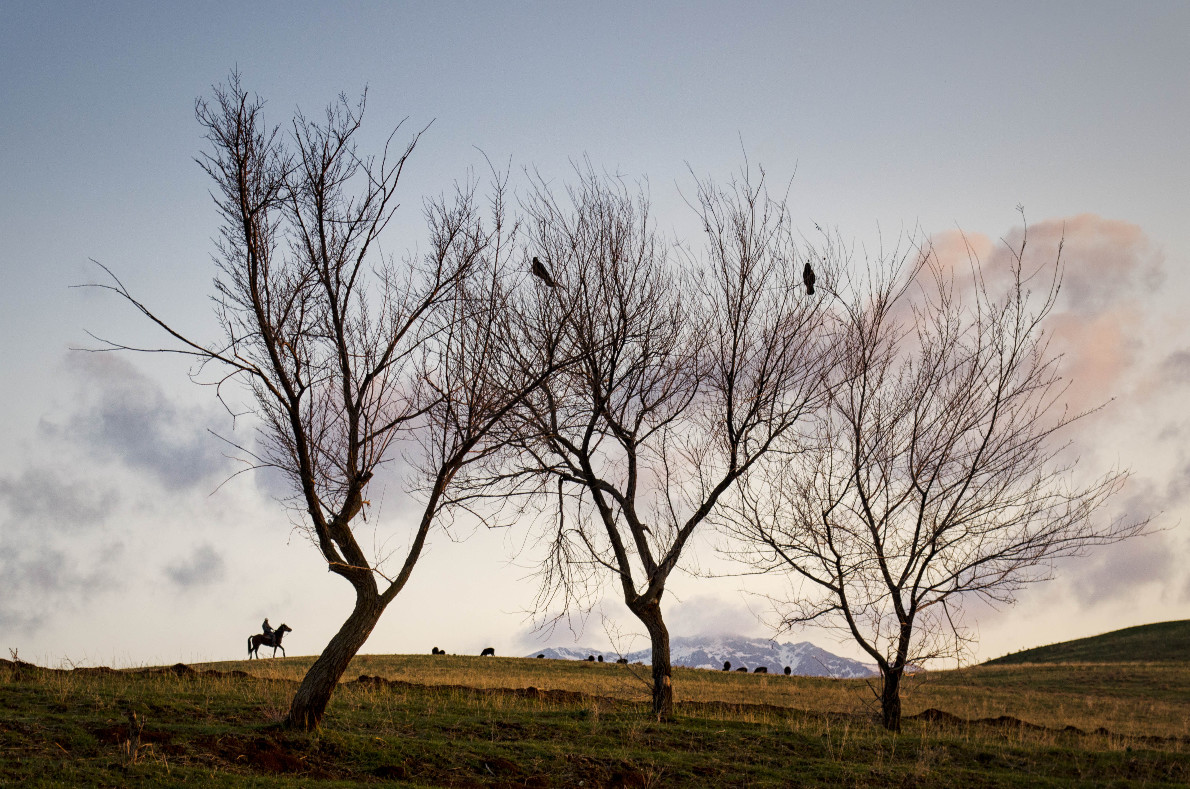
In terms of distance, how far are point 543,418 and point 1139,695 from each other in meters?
25.1

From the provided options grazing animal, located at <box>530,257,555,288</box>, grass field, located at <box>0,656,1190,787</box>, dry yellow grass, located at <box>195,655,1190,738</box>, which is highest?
grazing animal, located at <box>530,257,555,288</box>

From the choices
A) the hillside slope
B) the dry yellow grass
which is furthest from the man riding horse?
the hillside slope

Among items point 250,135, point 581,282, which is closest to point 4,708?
point 250,135

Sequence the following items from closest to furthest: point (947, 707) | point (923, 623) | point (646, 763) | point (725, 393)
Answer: point (646, 763) → point (725, 393) → point (923, 623) → point (947, 707)

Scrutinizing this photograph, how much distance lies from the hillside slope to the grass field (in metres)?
27.7

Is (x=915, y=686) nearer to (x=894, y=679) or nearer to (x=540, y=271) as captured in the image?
(x=894, y=679)

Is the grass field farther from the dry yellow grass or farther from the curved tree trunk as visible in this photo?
the dry yellow grass

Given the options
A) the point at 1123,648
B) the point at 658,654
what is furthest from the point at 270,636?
the point at 1123,648

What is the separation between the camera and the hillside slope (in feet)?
139

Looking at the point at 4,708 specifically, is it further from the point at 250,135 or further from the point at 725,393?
the point at 725,393

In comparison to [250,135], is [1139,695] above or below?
below

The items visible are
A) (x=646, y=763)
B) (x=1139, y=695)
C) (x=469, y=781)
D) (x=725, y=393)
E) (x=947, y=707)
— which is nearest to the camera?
(x=469, y=781)

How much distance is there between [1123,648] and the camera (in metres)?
45.8

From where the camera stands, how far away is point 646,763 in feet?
33.2
